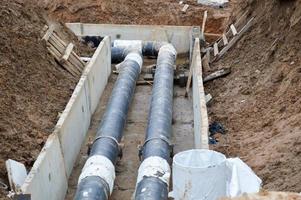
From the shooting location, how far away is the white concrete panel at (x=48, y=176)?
26.6 ft

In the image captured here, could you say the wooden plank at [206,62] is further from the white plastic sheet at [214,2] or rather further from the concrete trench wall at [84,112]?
the white plastic sheet at [214,2]

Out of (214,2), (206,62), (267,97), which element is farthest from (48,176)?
(214,2)

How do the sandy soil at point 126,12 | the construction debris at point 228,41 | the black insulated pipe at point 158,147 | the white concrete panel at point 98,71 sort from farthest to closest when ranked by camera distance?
the sandy soil at point 126,12
the construction debris at point 228,41
the white concrete panel at point 98,71
the black insulated pipe at point 158,147

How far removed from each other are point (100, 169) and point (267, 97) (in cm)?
393

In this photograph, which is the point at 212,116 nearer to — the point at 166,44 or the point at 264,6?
the point at 264,6

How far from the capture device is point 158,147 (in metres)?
10.1

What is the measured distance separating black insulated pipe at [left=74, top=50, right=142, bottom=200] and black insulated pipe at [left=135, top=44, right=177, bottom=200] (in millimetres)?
574

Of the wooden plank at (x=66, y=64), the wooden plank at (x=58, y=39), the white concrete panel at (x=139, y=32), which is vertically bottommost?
the wooden plank at (x=66, y=64)

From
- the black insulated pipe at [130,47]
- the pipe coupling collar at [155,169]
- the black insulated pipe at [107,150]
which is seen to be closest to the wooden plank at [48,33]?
the black insulated pipe at [107,150]

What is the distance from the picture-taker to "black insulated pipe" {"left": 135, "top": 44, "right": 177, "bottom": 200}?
28.3ft

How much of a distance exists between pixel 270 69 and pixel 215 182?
5.68 m

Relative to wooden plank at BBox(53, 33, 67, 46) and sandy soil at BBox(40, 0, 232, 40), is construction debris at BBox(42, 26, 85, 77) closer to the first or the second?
wooden plank at BBox(53, 33, 67, 46)

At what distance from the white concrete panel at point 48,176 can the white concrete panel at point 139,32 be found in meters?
9.34

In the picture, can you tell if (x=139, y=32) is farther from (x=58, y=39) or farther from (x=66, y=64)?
(x=66, y=64)
